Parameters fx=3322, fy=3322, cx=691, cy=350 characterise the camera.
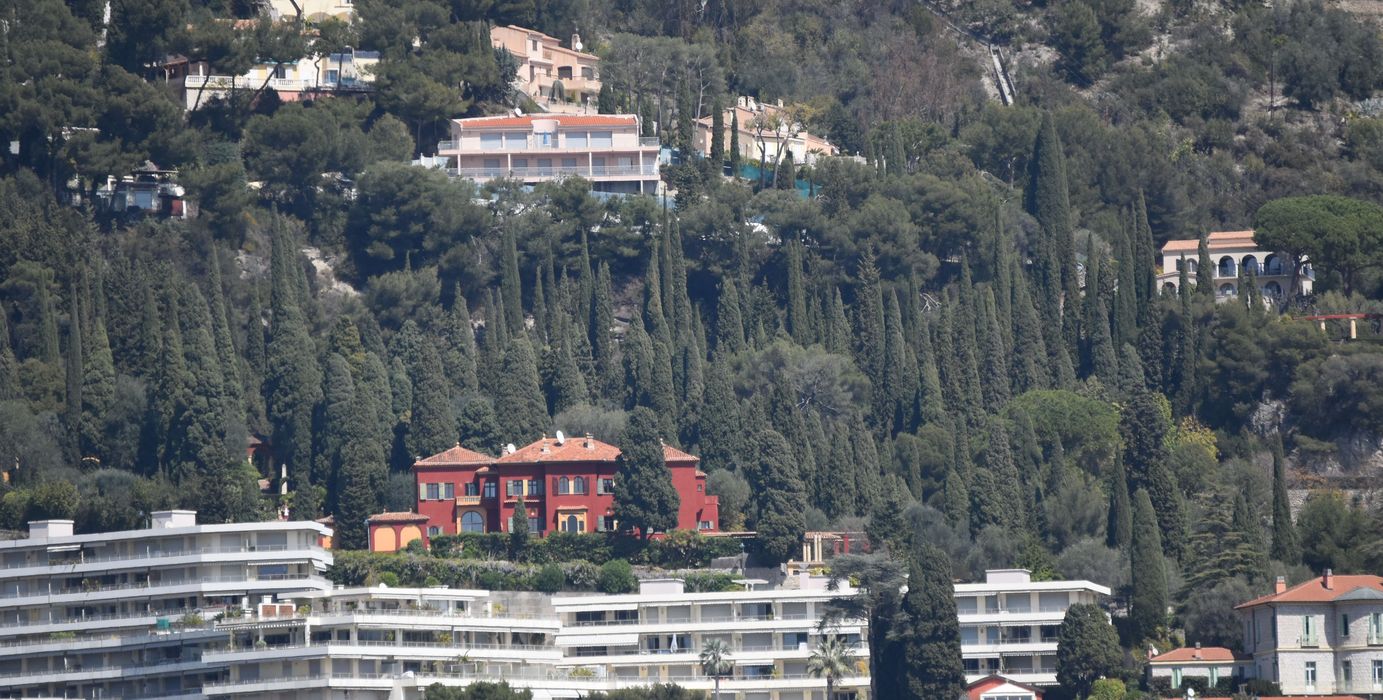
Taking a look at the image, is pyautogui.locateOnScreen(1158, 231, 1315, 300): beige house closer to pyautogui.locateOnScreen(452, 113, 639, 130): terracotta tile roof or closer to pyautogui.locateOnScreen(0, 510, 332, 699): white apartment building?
pyautogui.locateOnScreen(452, 113, 639, 130): terracotta tile roof

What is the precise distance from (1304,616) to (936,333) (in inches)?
1214

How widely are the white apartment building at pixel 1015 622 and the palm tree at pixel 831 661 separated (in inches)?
151

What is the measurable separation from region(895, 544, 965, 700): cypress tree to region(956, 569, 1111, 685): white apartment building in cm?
349

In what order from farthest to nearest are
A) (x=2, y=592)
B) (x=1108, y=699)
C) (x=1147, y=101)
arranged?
(x=1147, y=101)
(x=2, y=592)
(x=1108, y=699)

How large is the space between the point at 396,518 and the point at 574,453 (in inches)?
283

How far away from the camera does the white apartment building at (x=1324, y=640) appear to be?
318ft

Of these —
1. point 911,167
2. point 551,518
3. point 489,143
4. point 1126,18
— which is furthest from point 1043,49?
point 551,518

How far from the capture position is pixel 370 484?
110m

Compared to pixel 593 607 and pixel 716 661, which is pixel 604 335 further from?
pixel 716 661

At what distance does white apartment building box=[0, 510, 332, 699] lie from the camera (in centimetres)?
9994

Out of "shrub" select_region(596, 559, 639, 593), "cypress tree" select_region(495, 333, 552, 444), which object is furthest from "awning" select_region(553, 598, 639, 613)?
Answer: "cypress tree" select_region(495, 333, 552, 444)

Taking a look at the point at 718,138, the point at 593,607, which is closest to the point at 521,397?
the point at 593,607

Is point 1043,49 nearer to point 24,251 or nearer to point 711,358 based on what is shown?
point 711,358

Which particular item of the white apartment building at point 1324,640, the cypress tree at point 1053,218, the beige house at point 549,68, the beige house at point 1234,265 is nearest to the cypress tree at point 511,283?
the cypress tree at point 1053,218
